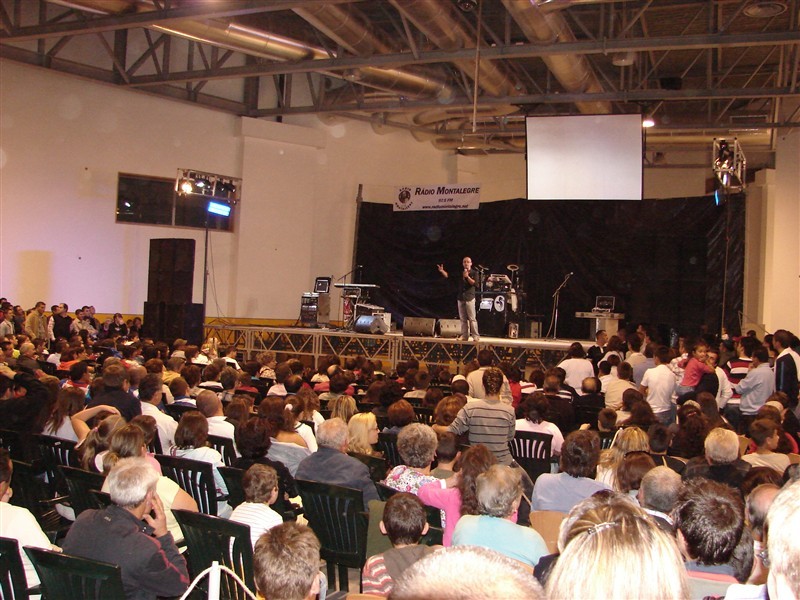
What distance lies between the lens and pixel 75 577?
2727 mm

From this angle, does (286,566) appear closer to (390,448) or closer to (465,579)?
(465,579)

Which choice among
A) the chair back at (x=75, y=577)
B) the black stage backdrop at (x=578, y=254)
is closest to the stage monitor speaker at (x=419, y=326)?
the black stage backdrop at (x=578, y=254)

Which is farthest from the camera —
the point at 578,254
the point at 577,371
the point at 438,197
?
the point at 438,197

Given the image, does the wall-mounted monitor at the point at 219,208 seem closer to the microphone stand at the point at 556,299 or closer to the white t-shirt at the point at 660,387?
the microphone stand at the point at 556,299

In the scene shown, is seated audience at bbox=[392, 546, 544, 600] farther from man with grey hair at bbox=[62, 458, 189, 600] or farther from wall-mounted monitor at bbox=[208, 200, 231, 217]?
wall-mounted monitor at bbox=[208, 200, 231, 217]

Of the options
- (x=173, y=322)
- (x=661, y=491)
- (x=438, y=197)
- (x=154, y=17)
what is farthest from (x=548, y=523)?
(x=438, y=197)

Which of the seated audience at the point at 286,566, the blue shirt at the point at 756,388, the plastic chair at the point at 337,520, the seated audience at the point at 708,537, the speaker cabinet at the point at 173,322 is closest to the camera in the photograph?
the seated audience at the point at 286,566

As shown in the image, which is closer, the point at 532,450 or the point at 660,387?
the point at 532,450

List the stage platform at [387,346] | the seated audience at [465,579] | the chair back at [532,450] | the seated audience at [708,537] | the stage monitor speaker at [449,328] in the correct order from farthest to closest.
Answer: the stage monitor speaker at [449,328]
the stage platform at [387,346]
the chair back at [532,450]
the seated audience at [708,537]
the seated audience at [465,579]

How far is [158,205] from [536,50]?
327 inches

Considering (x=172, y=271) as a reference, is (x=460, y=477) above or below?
below

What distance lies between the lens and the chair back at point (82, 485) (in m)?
3.85

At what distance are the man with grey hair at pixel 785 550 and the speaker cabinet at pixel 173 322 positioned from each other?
42.5ft

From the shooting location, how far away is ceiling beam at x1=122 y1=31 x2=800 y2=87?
10.2 m
